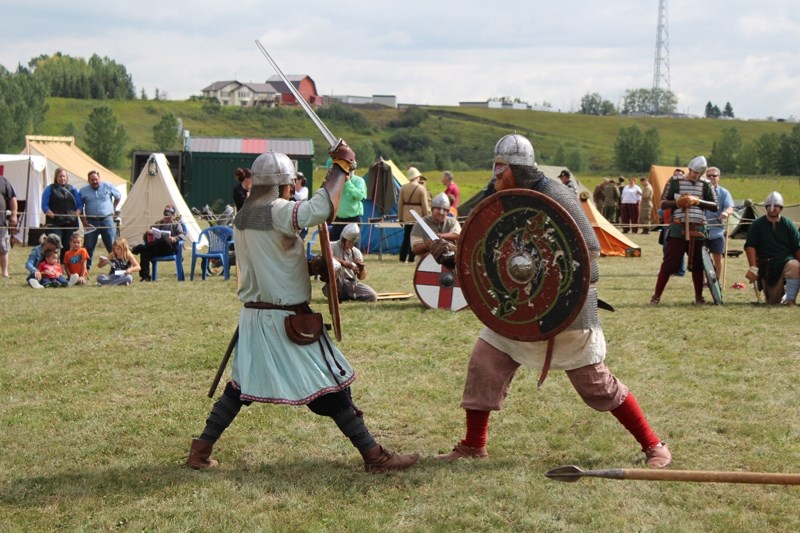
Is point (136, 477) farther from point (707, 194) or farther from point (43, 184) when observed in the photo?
point (43, 184)

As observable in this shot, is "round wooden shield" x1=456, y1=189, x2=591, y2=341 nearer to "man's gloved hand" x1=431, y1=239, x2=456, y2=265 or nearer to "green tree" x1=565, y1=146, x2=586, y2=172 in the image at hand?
"man's gloved hand" x1=431, y1=239, x2=456, y2=265

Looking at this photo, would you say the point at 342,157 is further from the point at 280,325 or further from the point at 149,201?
the point at 149,201

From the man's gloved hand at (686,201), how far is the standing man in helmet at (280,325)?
6.03 m

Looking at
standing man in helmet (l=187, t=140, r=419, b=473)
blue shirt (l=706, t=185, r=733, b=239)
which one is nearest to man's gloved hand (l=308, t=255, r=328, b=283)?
standing man in helmet (l=187, t=140, r=419, b=473)

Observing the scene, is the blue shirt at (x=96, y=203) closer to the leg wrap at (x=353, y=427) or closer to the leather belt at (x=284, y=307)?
the leather belt at (x=284, y=307)

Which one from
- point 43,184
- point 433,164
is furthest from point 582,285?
point 433,164

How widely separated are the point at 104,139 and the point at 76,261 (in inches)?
2212

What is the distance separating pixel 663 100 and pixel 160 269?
134 meters

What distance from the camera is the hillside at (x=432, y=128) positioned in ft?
260

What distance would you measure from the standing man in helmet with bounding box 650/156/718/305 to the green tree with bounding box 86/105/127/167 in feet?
197

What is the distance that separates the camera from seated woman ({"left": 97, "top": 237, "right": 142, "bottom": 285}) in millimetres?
12781

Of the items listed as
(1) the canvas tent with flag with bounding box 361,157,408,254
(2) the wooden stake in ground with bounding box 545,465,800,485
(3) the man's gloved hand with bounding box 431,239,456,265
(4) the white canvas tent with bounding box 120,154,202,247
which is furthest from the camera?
(4) the white canvas tent with bounding box 120,154,202,247

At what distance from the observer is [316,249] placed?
17.4 m

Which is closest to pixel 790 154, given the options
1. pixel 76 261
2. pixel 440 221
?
pixel 76 261
